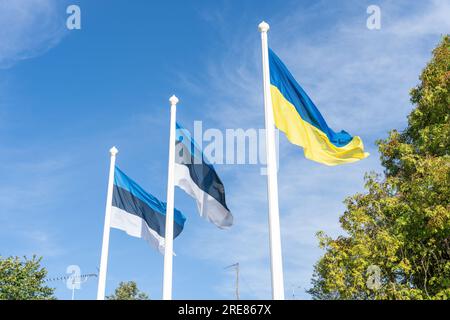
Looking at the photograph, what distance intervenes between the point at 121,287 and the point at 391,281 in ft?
249

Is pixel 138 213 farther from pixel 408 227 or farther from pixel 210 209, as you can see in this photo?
pixel 408 227

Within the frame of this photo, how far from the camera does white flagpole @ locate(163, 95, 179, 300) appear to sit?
14703mm

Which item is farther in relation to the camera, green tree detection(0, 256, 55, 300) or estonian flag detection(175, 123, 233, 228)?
green tree detection(0, 256, 55, 300)

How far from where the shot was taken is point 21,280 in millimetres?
47781

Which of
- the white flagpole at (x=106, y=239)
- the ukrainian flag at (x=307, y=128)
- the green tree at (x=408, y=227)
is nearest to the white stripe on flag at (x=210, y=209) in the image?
the ukrainian flag at (x=307, y=128)

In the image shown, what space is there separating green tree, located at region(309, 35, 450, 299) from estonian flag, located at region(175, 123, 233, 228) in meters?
7.43

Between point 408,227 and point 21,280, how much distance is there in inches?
1559

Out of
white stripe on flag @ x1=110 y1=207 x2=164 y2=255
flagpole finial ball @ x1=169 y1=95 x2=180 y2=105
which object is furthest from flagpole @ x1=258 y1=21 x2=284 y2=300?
white stripe on flag @ x1=110 y1=207 x2=164 y2=255

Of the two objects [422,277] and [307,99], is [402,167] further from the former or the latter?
[307,99]

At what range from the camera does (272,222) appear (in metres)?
11.1

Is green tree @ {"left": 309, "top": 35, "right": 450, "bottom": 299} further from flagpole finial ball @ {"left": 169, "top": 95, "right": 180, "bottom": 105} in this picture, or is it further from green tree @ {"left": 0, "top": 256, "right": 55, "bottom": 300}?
green tree @ {"left": 0, "top": 256, "right": 55, "bottom": 300}

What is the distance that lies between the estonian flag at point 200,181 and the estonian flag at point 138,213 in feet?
6.23
